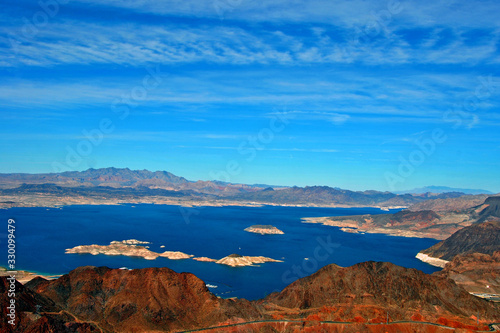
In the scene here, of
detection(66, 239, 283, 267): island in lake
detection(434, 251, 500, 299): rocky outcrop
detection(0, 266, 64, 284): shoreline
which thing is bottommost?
detection(0, 266, 64, 284): shoreline

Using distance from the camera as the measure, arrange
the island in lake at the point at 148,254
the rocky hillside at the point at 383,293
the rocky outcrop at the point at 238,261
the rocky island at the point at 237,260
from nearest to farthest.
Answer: the rocky hillside at the point at 383,293
the rocky outcrop at the point at 238,261
the rocky island at the point at 237,260
the island in lake at the point at 148,254

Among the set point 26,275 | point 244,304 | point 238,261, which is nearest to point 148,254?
point 238,261

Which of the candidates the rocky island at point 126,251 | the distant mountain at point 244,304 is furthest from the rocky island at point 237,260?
the distant mountain at point 244,304

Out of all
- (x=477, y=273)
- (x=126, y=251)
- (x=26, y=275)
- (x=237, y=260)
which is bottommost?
(x=26, y=275)

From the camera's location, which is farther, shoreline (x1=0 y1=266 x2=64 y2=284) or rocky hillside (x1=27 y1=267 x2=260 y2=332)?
shoreline (x1=0 y1=266 x2=64 y2=284)

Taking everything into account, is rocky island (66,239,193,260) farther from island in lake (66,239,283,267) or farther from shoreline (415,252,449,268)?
shoreline (415,252,449,268)

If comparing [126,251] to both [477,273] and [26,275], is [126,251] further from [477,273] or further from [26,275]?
[477,273]

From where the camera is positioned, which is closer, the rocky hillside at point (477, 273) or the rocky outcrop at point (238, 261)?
the rocky hillside at point (477, 273)

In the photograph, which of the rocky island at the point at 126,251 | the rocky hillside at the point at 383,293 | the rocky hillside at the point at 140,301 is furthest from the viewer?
the rocky island at the point at 126,251

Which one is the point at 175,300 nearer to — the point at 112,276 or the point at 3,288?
→ the point at 112,276

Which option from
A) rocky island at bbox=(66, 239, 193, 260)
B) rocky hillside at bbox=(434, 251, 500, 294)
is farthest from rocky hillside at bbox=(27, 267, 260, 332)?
rocky island at bbox=(66, 239, 193, 260)

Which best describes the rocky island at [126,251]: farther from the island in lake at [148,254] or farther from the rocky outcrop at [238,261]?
the rocky outcrop at [238,261]

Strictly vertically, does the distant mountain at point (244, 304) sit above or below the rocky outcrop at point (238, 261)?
above

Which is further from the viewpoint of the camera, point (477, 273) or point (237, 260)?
point (237, 260)
